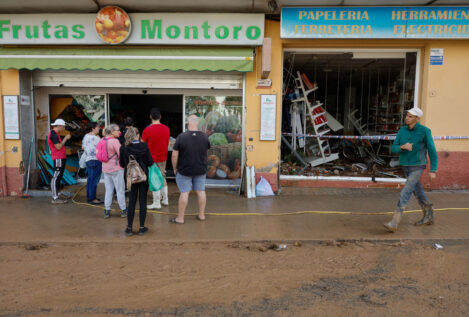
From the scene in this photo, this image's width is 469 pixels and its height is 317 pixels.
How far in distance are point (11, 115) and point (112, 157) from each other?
352 cm

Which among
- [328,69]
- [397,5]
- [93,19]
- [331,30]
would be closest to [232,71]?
[331,30]

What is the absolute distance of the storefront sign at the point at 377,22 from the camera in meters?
7.10

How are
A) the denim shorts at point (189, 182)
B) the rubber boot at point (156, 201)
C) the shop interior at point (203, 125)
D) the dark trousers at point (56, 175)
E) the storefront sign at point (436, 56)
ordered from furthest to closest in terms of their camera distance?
the shop interior at point (203, 125) < the storefront sign at point (436, 56) < the dark trousers at point (56, 175) < the rubber boot at point (156, 201) < the denim shorts at point (189, 182)

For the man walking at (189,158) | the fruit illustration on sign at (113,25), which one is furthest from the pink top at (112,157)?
the fruit illustration on sign at (113,25)

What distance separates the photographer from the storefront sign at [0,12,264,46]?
7.18 m

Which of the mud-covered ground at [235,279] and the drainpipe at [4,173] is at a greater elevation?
the drainpipe at [4,173]

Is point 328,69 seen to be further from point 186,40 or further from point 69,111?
point 69,111

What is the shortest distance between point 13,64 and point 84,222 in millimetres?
3997

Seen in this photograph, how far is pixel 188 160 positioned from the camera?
17.8 feet

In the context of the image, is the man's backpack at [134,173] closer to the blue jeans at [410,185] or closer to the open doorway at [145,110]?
the blue jeans at [410,185]

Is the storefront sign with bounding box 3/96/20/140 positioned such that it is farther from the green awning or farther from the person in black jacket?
the person in black jacket

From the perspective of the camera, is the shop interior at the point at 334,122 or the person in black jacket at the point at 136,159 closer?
the person in black jacket at the point at 136,159

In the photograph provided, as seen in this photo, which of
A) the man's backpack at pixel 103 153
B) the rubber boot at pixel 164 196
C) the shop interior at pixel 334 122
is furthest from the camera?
the shop interior at pixel 334 122

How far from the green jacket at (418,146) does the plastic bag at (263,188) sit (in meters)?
2.97
